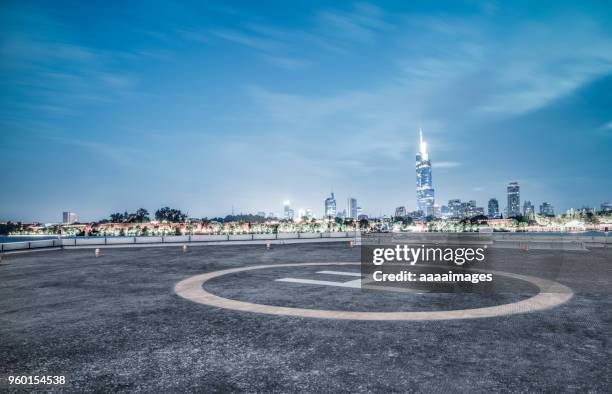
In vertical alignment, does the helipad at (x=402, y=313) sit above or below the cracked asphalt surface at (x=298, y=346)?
below

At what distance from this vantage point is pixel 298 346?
23.2 feet

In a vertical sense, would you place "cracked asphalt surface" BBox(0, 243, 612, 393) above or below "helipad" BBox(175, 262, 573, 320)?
above

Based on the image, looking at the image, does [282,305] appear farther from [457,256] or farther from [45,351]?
[457,256]

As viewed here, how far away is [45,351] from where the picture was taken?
6.87 m

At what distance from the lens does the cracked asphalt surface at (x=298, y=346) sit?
216 inches

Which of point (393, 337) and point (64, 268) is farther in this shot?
point (64, 268)

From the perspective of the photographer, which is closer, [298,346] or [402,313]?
[298,346]

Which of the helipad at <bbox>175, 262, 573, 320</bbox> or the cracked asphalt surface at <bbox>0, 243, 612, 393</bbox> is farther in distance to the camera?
the helipad at <bbox>175, 262, 573, 320</bbox>

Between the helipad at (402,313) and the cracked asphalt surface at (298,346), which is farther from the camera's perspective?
the helipad at (402,313)

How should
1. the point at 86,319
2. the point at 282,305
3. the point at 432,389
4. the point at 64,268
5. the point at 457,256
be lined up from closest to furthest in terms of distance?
the point at 432,389, the point at 86,319, the point at 282,305, the point at 64,268, the point at 457,256

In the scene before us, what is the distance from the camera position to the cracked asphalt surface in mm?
5484

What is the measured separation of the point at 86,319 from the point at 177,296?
120 inches

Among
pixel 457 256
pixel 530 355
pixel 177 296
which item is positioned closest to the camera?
pixel 530 355

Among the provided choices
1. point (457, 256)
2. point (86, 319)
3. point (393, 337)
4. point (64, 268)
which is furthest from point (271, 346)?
point (457, 256)
